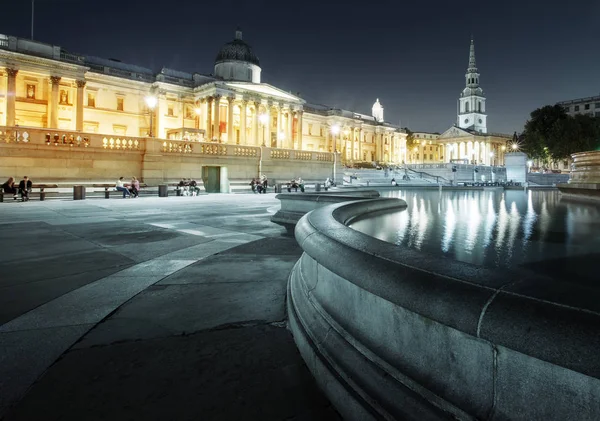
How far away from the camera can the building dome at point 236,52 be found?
69.6 m

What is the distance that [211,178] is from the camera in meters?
34.8

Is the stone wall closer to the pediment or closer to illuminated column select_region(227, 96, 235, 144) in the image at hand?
illuminated column select_region(227, 96, 235, 144)

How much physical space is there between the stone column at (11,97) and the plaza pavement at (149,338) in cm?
4699

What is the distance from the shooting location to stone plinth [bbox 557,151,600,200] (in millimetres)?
10195

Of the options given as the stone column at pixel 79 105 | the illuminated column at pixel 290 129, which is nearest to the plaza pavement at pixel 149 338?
the stone column at pixel 79 105

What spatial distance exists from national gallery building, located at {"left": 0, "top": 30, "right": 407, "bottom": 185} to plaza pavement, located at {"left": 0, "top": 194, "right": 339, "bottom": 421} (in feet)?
80.9

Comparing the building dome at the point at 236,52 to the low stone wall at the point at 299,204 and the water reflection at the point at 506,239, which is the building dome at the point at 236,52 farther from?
the water reflection at the point at 506,239

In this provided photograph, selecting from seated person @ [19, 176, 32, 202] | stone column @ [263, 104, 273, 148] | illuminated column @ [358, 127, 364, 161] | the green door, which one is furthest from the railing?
illuminated column @ [358, 127, 364, 161]

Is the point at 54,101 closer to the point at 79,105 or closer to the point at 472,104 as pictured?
the point at 79,105

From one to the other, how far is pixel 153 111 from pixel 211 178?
98.6 ft

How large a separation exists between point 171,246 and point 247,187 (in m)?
28.6

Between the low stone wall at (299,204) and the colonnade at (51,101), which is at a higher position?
the colonnade at (51,101)

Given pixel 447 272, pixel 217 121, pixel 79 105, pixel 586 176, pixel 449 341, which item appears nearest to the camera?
pixel 449 341

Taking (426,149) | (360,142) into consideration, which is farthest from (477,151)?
(360,142)
